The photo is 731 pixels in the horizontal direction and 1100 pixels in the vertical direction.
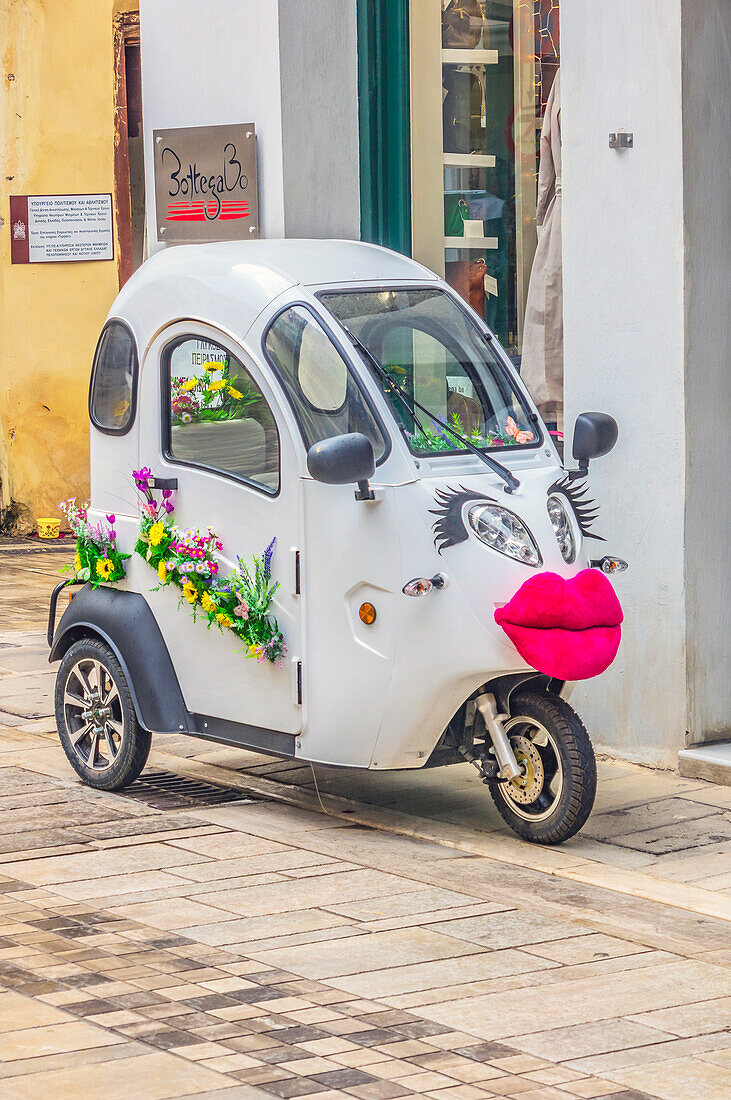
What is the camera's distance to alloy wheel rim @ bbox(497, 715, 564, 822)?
636 cm

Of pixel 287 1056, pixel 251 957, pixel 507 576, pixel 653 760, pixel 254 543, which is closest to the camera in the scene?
pixel 287 1056

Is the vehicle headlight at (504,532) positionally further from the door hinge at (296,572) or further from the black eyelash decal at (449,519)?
the door hinge at (296,572)

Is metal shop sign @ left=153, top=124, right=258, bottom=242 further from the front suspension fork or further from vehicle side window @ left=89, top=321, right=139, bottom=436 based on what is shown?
the front suspension fork

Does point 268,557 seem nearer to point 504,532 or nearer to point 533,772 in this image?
point 504,532

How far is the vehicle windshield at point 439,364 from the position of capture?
6680mm

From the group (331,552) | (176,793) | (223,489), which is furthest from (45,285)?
(331,552)

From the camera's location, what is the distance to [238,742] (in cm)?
697

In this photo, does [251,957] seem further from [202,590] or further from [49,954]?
[202,590]

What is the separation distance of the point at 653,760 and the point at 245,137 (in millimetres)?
3462

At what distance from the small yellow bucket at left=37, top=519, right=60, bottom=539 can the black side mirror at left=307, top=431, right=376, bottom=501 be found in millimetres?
9178

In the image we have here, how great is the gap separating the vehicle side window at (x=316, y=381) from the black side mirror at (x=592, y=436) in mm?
853

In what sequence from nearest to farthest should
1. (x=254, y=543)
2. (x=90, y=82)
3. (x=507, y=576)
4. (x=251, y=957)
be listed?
(x=251, y=957) < (x=507, y=576) < (x=254, y=543) < (x=90, y=82)

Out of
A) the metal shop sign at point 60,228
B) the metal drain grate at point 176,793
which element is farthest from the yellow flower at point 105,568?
the metal shop sign at point 60,228

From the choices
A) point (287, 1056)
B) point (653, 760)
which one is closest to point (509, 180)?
point (653, 760)
